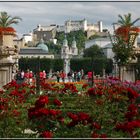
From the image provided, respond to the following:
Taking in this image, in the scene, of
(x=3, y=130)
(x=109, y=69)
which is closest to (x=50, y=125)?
(x=3, y=130)

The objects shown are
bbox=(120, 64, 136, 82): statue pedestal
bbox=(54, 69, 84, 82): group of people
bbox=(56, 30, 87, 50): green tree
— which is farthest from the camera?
bbox=(56, 30, 87, 50): green tree

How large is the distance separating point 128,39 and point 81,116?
19.4 m

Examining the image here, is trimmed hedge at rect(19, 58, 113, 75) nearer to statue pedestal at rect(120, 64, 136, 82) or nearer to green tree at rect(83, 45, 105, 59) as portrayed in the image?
green tree at rect(83, 45, 105, 59)

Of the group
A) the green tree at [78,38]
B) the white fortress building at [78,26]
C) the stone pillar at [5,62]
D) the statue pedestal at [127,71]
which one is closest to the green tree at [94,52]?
the green tree at [78,38]

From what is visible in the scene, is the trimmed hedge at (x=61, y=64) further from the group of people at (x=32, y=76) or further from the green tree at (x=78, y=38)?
the green tree at (x=78, y=38)

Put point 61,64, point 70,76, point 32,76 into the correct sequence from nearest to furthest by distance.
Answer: point 32,76, point 70,76, point 61,64

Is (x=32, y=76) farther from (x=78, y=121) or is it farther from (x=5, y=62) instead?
(x=78, y=121)

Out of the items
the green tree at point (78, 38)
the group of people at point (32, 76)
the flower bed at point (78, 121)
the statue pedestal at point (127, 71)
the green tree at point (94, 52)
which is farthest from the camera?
the green tree at point (78, 38)

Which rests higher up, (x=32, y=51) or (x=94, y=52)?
(x=32, y=51)

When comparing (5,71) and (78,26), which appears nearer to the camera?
(5,71)

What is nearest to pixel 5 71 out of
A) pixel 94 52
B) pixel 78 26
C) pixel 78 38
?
pixel 94 52

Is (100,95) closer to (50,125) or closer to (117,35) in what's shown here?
(50,125)

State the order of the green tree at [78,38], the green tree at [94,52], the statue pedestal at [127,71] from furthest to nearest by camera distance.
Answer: the green tree at [78,38]
the green tree at [94,52]
the statue pedestal at [127,71]

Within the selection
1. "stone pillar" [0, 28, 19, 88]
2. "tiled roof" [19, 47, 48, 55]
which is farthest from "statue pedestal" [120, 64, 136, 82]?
"tiled roof" [19, 47, 48, 55]
